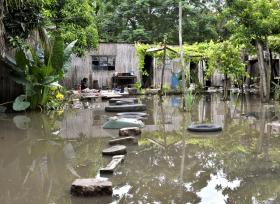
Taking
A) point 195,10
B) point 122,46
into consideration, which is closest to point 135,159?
point 122,46

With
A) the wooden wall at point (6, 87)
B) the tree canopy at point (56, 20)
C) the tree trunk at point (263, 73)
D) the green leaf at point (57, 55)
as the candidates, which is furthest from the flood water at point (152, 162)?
the tree trunk at point (263, 73)

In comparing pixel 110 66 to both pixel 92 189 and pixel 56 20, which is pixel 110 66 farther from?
pixel 92 189

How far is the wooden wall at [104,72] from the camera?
1130 inches

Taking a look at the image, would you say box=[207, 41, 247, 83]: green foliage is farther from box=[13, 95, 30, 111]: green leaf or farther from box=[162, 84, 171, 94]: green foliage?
box=[13, 95, 30, 111]: green leaf

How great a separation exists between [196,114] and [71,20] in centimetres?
980

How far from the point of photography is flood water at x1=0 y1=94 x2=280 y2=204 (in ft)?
19.0

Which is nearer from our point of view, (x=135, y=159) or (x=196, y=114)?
(x=135, y=159)

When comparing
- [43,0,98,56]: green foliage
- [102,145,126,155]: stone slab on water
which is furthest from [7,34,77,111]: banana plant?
[102,145,126,155]: stone slab on water

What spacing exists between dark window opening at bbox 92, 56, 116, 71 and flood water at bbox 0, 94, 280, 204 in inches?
630

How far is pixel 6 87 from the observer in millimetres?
16828

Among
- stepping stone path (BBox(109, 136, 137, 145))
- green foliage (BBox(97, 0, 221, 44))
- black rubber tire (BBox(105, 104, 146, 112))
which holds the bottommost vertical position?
stepping stone path (BBox(109, 136, 137, 145))

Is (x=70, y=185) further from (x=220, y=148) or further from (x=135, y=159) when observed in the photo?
(x=220, y=148)

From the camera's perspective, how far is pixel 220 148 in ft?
29.7

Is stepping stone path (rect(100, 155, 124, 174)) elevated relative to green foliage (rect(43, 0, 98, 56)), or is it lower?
lower
